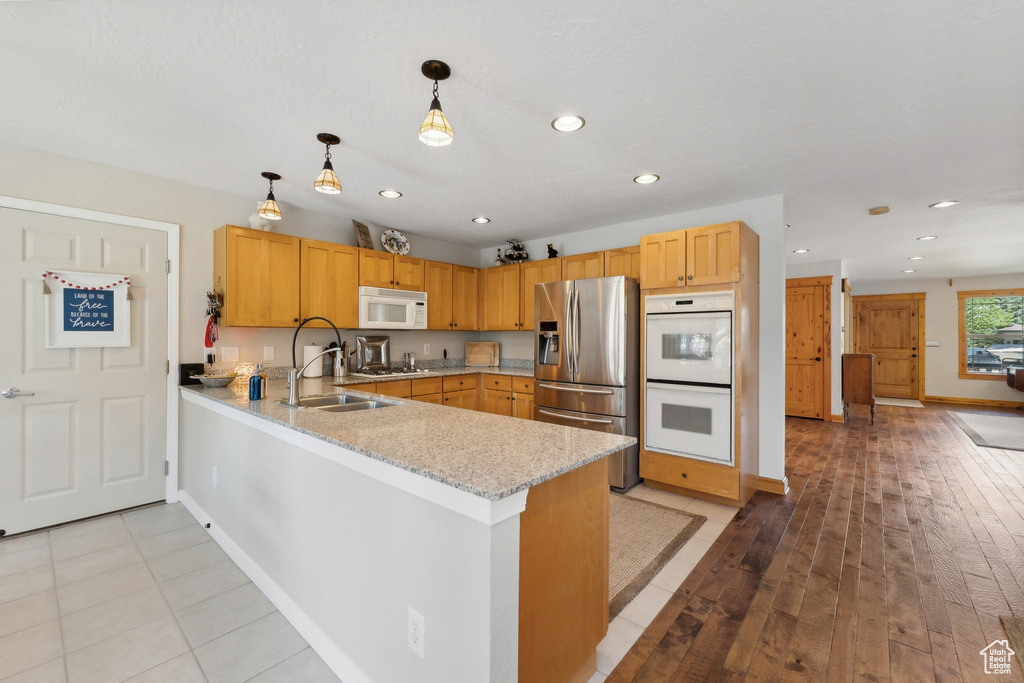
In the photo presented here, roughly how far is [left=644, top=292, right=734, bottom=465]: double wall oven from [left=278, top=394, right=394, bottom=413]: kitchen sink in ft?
7.37

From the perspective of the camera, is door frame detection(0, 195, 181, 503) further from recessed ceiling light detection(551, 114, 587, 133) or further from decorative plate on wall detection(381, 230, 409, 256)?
recessed ceiling light detection(551, 114, 587, 133)

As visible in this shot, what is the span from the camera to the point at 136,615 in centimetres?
195

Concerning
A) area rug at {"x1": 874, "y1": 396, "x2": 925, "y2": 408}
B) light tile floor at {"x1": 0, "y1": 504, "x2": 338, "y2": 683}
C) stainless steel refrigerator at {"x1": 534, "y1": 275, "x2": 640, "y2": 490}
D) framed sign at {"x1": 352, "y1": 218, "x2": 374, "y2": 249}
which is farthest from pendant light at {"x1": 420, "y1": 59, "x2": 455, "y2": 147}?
area rug at {"x1": 874, "y1": 396, "x2": 925, "y2": 408}

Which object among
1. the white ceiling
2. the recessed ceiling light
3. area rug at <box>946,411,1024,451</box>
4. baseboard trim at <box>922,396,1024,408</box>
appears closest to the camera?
the white ceiling

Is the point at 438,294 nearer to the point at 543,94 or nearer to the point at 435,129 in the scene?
the point at 543,94

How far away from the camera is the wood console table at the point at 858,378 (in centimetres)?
625

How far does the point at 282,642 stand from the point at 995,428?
8917 mm

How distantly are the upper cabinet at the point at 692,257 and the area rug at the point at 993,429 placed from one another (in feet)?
15.8

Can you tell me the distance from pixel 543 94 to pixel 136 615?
314cm

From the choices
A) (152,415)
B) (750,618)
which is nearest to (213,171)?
(152,415)

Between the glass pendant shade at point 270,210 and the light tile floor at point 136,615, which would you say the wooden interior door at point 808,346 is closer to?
the glass pendant shade at point 270,210

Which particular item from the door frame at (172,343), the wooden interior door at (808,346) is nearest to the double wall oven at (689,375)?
the door frame at (172,343)

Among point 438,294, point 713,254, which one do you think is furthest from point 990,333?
point 438,294
